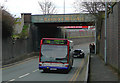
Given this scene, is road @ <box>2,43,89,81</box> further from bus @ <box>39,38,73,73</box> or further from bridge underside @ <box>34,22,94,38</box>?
bridge underside @ <box>34,22,94,38</box>

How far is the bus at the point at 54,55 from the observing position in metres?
18.0

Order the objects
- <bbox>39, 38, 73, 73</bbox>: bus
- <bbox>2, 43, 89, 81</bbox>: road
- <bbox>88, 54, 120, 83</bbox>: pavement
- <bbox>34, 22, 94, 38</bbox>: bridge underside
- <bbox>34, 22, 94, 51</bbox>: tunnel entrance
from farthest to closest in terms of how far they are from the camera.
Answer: <bbox>34, 22, 94, 38</bbox>: bridge underside, <bbox>34, 22, 94, 51</bbox>: tunnel entrance, <bbox>39, 38, 73, 73</bbox>: bus, <bbox>2, 43, 89, 81</bbox>: road, <bbox>88, 54, 120, 83</bbox>: pavement

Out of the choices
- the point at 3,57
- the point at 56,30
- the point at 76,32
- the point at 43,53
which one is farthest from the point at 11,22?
the point at 76,32

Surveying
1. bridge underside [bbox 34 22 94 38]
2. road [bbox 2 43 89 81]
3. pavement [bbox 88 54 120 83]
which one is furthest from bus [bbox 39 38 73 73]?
bridge underside [bbox 34 22 94 38]

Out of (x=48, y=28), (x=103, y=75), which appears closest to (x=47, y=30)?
(x=48, y=28)

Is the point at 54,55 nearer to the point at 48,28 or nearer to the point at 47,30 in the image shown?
the point at 47,30

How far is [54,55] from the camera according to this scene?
1819cm

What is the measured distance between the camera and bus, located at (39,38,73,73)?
1798cm

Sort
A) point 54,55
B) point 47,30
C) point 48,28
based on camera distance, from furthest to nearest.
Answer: point 48,28 < point 47,30 < point 54,55

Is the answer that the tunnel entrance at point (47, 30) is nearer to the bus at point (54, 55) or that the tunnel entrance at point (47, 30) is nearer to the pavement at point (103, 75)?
the pavement at point (103, 75)

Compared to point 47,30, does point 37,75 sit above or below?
below

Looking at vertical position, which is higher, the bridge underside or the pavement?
the bridge underside

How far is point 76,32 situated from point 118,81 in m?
76.3

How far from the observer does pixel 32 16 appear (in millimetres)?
43719
